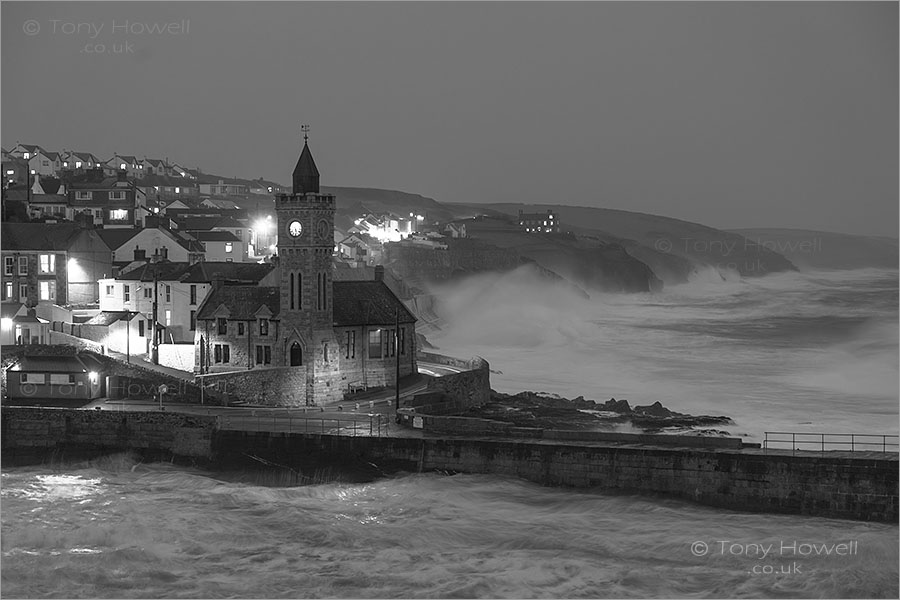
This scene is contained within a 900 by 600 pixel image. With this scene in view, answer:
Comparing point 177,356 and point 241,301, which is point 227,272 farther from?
point 241,301

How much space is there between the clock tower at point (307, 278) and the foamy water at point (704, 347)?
15.0m

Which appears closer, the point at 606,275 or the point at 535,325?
the point at 535,325

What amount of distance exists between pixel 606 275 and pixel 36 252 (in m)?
93.0

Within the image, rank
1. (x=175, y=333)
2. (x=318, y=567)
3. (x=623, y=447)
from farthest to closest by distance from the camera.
Result: (x=175, y=333) → (x=623, y=447) → (x=318, y=567)

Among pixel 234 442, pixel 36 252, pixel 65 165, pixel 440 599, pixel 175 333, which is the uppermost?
pixel 65 165

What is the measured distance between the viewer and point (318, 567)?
31.1m

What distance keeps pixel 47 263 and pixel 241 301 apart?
49.6 ft

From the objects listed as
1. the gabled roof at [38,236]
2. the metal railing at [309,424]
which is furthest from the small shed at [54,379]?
the gabled roof at [38,236]

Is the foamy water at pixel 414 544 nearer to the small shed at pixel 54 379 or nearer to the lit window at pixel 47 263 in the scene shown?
the small shed at pixel 54 379

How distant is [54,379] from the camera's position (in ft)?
149

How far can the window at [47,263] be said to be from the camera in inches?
2285

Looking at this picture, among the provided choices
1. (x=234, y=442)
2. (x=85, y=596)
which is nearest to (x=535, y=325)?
(x=234, y=442)

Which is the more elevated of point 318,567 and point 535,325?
point 535,325

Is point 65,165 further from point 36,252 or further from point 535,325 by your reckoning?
point 36,252
